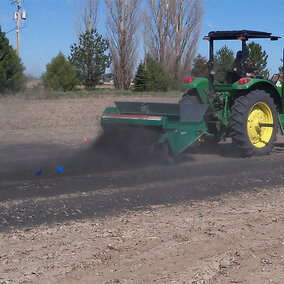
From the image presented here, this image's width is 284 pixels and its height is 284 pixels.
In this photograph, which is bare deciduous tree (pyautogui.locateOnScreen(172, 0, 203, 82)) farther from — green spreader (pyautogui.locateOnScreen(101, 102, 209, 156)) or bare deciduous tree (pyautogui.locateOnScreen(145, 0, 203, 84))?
green spreader (pyautogui.locateOnScreen(101, 102, 209, 156))

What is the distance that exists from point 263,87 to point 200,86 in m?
1.31

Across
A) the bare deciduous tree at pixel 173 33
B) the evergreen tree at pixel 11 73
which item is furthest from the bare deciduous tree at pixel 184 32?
the evergreen tree at pixel 11 73

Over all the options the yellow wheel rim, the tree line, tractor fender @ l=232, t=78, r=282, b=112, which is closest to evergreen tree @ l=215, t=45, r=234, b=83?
tractor fender @ l=232, t=78, r=282, b=112

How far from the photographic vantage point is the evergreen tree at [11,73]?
28.3 feet

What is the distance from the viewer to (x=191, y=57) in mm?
33812

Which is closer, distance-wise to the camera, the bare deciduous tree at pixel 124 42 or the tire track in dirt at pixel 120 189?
the tire track in dirt at pixel 120 189

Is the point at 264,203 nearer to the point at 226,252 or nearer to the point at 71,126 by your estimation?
the point at 226,252

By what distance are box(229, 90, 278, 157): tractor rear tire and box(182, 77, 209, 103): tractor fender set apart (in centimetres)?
68

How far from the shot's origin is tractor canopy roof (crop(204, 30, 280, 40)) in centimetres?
912

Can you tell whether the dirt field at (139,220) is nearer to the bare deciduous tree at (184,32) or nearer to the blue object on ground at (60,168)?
the blue object on ground at (60,168)

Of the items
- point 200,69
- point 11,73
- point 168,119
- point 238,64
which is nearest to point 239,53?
point 238,64

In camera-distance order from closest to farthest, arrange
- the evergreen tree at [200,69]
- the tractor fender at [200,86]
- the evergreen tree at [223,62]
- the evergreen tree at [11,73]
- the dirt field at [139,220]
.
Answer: the dirt field at [139,220], the evergreen tree at [11,73], the tractor fender at [200,86], the evergreen tree at [223,62], the evergreen tree at [200,69]

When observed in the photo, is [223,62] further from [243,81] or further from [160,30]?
[160,30]

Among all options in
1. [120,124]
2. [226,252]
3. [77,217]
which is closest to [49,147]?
[120,124]
